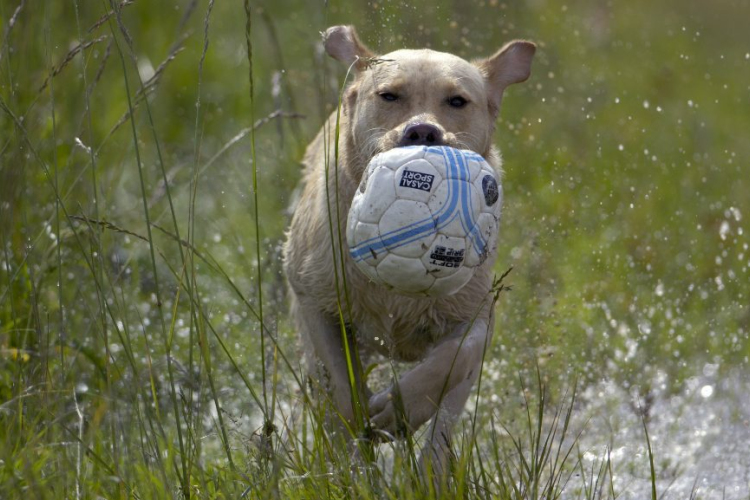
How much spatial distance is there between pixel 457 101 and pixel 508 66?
0.53 meters

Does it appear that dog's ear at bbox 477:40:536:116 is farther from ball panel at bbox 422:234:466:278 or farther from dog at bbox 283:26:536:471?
ball panel at bbox 422:234:466:278

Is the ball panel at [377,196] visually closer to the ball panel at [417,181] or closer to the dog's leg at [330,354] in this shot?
the ball panel at [417,181]

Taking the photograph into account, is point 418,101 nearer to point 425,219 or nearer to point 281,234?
point 425,219

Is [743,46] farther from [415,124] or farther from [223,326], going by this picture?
[415,124]

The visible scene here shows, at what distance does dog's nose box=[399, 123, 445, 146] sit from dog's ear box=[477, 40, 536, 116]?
106 cm

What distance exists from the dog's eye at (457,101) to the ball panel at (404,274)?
4.14 feet

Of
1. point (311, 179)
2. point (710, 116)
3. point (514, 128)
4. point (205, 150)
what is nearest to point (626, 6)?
point (710, 116)

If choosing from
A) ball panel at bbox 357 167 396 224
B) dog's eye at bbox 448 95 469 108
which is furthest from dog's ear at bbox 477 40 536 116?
ball panel at bbox 357 167 396 224

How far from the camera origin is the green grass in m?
3.37

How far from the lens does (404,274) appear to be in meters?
3.37

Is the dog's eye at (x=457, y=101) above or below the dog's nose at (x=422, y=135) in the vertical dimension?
above

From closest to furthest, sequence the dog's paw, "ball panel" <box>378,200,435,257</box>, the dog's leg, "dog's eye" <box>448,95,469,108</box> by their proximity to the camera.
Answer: "ball panel" <box>378,200,435,257</box> → the dog's paw → the dog's leg → "dog's eye" <box>448,95,469,108</box>

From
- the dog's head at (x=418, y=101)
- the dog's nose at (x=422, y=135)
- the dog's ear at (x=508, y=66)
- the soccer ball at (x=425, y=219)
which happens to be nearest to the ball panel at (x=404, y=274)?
the soccer ball at (x=425, y=219)

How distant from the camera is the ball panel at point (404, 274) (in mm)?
3352
